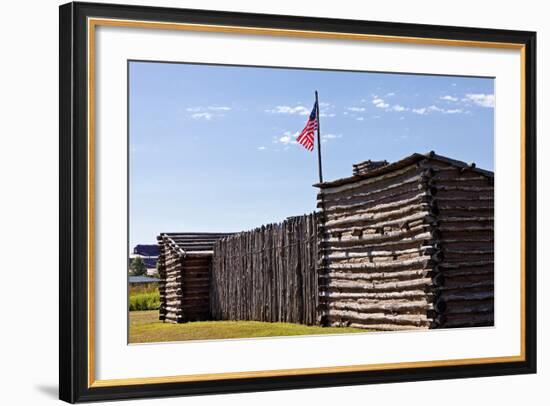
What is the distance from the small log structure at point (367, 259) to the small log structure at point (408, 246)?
0.5 inches

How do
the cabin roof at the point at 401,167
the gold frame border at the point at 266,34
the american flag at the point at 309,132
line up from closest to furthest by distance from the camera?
1. the gold frame border at the point at 266,34
2. the american flag at the point at 309,132
3. the cabin roof at the point at 401,167

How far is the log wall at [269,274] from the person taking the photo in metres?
10.3

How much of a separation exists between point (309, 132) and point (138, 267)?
2.40 m

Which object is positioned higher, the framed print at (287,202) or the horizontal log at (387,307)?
the framed print at (287,202)

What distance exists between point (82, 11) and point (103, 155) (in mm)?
1213

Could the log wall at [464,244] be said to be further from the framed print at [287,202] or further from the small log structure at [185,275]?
the small log structure at [185,275]

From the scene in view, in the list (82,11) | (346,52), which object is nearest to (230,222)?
(346,52)

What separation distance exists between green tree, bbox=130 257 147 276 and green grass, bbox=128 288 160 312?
0.17 m

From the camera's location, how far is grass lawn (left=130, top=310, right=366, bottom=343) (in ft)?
27.5

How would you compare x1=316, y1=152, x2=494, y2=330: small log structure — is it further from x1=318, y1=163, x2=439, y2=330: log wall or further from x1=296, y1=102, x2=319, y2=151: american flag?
x1=296, y1=102, x2=319, y2=151: american flag

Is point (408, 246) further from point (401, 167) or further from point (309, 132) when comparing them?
point (309, 132)

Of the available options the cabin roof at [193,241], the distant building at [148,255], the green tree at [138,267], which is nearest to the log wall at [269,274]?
the cabin roof at [193,241]

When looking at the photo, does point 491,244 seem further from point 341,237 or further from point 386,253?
point 341,237

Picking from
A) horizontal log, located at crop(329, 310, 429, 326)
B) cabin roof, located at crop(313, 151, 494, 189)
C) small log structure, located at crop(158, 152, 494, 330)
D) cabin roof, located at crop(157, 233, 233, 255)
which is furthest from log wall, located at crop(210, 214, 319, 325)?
cabin roof, located at crop(313, 151, 494, 189)
